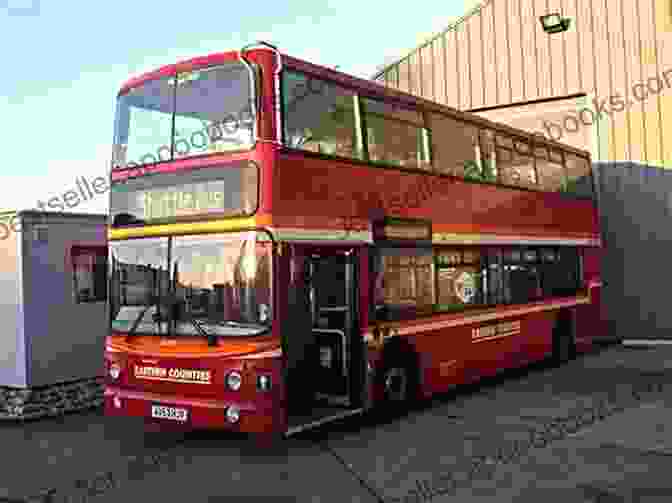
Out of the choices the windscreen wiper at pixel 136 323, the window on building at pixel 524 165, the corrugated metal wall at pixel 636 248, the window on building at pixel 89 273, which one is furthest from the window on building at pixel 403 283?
Result: the corrugated metal wall at pixel 636 248

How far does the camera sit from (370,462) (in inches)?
295

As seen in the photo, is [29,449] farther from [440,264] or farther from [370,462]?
[440,264]

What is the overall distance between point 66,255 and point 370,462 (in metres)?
6.21

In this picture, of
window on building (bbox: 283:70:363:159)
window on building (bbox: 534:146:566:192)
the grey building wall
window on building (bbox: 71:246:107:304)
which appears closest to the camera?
window on building (bbox: 283:70:363:159)

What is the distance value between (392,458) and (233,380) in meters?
1.80

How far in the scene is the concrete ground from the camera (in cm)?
654

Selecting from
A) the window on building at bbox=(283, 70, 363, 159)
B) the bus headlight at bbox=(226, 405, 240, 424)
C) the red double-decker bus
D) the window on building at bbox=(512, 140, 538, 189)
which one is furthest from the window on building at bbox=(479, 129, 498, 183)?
the bus headlight at bbox=(226, 405, 240, 424)

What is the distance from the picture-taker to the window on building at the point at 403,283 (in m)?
9.23

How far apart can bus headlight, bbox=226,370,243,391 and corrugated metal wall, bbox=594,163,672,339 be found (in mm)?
12386

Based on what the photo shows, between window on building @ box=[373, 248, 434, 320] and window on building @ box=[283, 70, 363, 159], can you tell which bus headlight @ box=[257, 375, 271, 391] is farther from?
window on building @ box=[283, 70, 363, 159]

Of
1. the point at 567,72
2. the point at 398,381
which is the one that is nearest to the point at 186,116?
the point at 398,381

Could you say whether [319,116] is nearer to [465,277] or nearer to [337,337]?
[337,337]

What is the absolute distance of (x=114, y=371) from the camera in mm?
8312

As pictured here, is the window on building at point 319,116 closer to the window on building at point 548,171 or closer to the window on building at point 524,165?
the window on building at point 524,165
